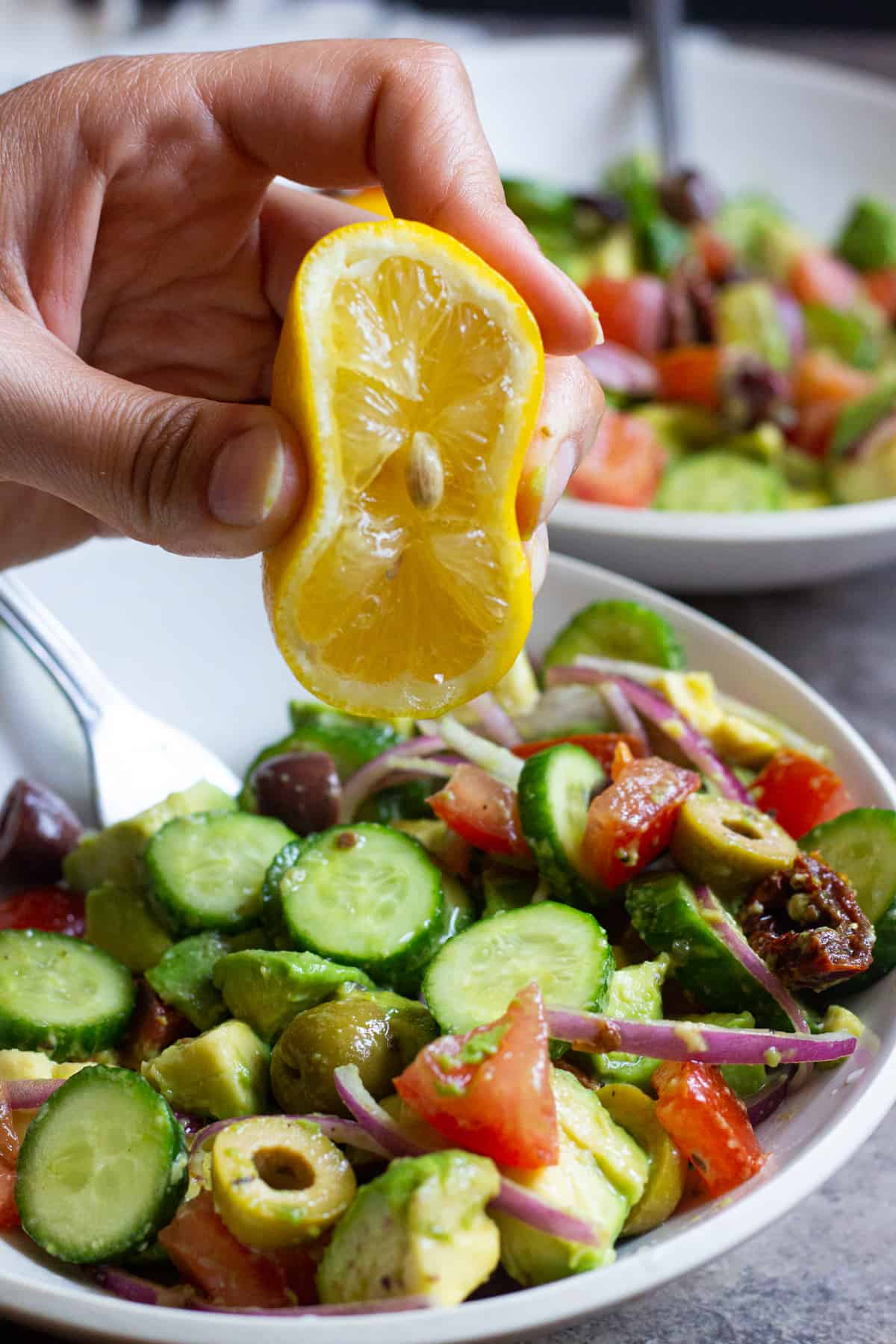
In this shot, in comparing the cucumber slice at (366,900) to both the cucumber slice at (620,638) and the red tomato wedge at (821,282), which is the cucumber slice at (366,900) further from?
the red tomato wedge at (821,282)

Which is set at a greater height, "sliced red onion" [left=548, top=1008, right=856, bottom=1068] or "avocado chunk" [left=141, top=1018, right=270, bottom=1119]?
"sliced red onion" [left=548, top=1008, right=856, bottom=1068]

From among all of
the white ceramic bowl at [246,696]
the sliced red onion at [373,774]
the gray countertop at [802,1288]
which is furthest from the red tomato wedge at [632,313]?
the gray countertop at [802,1288]

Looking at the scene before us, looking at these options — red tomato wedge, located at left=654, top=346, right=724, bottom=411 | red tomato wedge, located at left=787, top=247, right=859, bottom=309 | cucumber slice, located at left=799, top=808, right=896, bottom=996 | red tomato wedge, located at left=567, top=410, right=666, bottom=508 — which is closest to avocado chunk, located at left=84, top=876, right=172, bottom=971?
cucumber slice, located at left=799, top=808, right=896, bottom=996

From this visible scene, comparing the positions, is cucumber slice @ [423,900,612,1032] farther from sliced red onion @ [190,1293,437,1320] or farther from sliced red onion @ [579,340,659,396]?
sliced red onion @ [579,340,659,396]

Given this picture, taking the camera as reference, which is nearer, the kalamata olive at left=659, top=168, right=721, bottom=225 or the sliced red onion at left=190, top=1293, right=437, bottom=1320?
the sliced red onion at left=190, top=1293, right=437, bottom=1320

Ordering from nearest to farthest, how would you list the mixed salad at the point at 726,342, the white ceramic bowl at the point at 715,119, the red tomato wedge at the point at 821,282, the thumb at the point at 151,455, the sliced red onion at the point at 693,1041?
1. the thumb at the point at 151,455
2. the sliced red onion at the point at 693,1041
3. the mixed salad at the point at 726,342
4. the red tomato wedge at the point at 821,282
5. the white ceramic bowl at the point at 715,119

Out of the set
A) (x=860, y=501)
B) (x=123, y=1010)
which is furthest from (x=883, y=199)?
(x=123, y=1010)
